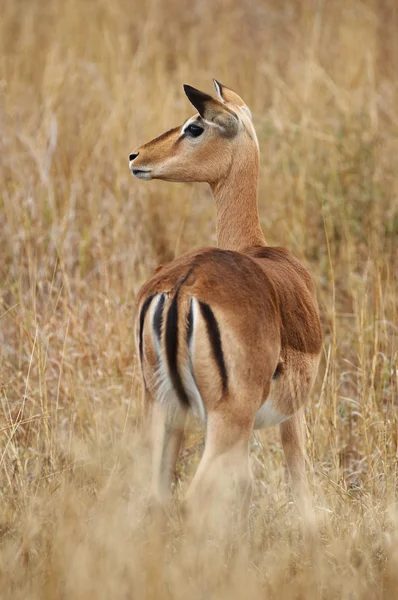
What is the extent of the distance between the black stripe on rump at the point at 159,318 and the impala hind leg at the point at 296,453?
2.86 ft

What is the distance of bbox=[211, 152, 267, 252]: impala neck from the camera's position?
4.08 metres

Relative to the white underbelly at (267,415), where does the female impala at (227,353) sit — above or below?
above

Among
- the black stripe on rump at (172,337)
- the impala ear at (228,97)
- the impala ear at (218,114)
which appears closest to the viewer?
the black stripe on rump at (172,337)

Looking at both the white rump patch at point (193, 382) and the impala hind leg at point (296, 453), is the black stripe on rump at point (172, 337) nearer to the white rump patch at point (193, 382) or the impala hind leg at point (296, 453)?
the white rump patch at point (193, 382)

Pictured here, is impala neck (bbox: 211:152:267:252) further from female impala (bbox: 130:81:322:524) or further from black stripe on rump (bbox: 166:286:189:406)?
black stripe on rump (bbox: 166:286:189:406)

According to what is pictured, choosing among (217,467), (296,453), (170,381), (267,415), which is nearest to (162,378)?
(170,381)

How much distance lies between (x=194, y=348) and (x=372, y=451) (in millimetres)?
1816

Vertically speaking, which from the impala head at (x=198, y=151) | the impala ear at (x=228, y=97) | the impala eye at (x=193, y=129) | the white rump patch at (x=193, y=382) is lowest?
the white rump patch at (x=193, y=382)

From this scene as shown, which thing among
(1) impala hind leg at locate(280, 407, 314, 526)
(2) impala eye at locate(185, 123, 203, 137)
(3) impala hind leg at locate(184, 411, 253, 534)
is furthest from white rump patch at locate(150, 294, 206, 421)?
(2) impala eye at locate(185, 123, 203, 137)

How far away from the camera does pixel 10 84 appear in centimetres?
782

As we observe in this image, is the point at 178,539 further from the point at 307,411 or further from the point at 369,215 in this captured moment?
the point at 369,215

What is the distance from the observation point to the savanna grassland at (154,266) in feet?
9.75

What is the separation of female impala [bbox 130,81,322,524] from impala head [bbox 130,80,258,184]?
325 mm

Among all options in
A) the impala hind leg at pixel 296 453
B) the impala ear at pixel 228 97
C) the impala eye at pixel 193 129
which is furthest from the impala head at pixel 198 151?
the impala hind leg at pixel 296 453
